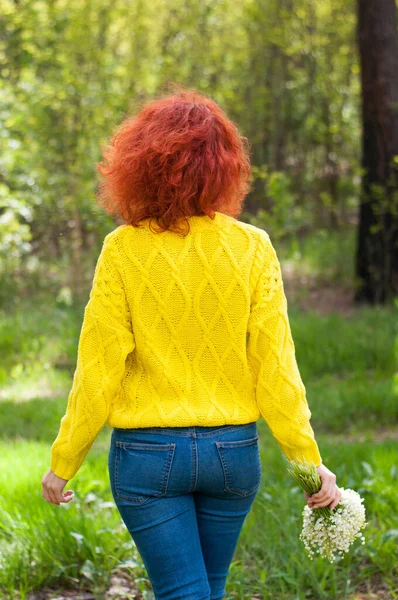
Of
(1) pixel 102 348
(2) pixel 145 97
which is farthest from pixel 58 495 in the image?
(2) pixel 145 97

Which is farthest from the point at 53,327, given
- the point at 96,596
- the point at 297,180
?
the point at 297,180

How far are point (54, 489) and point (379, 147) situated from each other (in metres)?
7.06

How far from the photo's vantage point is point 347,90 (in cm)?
1220

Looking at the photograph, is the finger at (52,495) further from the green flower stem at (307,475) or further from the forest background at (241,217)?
the forest background at (241,217)

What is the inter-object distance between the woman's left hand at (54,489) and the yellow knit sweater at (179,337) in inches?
0.7

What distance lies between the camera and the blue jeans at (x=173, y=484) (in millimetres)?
2121

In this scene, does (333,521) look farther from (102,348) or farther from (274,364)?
(102,348)

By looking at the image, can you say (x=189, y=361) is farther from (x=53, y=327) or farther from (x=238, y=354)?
(x=53, y=327)

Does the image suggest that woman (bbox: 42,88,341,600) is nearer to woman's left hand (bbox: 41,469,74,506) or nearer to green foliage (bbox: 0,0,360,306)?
woman's left hand (bbox: 41,469,74,506)

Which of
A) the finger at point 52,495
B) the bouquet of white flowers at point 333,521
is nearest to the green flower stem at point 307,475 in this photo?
the bouquet of white flowers at point 333,521

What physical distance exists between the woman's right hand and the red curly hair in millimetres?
754

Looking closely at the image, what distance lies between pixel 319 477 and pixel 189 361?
469 mm

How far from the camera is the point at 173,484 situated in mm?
2125

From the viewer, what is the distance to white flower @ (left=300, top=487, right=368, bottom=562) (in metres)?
2.29
